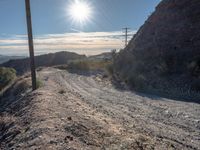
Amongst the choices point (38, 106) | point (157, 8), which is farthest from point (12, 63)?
point (38, 106)

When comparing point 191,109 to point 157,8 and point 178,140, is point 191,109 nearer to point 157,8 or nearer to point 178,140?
point 178,140

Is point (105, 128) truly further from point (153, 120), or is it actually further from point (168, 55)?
point (168, 55)

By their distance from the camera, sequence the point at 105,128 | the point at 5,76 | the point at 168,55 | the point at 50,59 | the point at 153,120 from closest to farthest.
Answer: the point at 105,128 < the point at 153,120 < the point at 168,55 < the point at 5,76 < the point at 50,59

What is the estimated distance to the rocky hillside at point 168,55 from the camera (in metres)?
23.6

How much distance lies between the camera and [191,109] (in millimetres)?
14719

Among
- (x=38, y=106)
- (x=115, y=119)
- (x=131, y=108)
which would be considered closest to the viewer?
(x=115, y=119)

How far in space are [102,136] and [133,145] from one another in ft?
3.64

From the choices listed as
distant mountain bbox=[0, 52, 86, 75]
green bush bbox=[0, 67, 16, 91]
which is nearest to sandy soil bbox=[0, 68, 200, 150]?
green bush bbox=[0, 67, 16, 91]

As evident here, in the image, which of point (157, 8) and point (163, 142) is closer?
point (163, 142)

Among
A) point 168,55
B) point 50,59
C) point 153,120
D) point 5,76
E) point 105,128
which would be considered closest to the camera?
point 105,128

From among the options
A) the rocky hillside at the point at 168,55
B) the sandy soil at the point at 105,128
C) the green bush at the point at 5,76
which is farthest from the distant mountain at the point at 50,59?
the sandy soil at the point at 105,128

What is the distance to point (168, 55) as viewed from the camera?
31875 mm

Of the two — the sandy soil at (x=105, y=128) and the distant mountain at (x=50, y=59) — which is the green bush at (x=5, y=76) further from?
the distant mountain at (x=50, y=59)

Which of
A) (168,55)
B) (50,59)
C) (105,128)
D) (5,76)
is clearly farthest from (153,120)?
(50,59)
